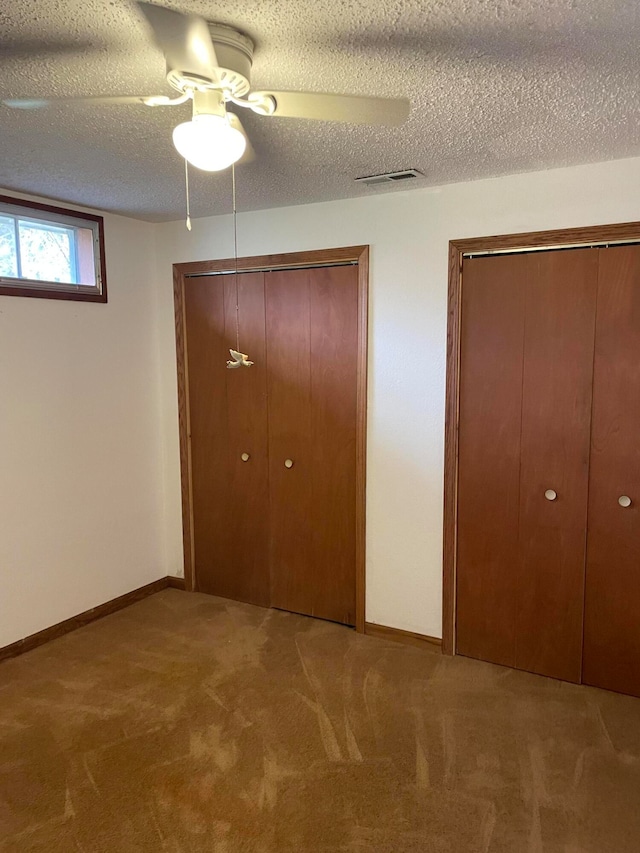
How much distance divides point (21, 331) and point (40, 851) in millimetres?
2245

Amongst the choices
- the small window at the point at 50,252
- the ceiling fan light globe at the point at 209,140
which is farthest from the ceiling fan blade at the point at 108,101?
the small window at the point at 50,252

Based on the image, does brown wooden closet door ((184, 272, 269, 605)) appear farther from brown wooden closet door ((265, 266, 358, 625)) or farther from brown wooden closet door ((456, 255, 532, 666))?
brown wooden closet door ((456, 255, 532, 666))

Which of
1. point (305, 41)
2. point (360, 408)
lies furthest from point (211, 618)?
point (305, 41)

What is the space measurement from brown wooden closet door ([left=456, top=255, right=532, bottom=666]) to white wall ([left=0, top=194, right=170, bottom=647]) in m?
2.00

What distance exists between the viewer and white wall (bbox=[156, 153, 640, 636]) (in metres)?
2.81

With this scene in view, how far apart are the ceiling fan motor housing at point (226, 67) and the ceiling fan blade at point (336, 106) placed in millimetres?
57

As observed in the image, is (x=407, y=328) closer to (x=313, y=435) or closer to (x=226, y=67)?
(x=313, y=435)

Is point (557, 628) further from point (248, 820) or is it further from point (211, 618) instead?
point (211, 618)

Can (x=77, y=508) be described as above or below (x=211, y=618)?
above

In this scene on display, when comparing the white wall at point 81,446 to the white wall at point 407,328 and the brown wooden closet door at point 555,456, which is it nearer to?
the white wall at point 407,328

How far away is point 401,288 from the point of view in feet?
10.00

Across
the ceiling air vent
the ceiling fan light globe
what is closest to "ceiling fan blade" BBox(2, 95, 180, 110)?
the ceiling fan light globe

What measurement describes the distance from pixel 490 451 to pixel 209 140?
1.99 meters

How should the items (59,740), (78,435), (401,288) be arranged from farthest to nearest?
1. (78,435)
2. (401,288)
3. (59,740)
